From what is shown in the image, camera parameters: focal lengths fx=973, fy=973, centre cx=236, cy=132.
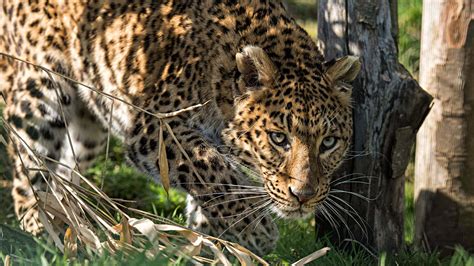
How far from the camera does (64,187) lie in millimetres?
5367

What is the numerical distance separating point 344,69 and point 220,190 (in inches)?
45.4

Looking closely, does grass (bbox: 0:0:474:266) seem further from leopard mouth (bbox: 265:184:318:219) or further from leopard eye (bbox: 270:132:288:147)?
leopard eye (bbox: 270:132:288:147)

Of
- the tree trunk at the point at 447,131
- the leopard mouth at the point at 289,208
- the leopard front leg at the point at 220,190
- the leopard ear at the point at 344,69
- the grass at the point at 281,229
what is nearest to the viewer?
the grass at the point at 281,229

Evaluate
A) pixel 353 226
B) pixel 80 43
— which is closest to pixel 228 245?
pixel 353 226

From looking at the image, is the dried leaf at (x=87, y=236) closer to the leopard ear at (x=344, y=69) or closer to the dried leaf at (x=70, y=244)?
the dried leaf at (x=70, y=244)

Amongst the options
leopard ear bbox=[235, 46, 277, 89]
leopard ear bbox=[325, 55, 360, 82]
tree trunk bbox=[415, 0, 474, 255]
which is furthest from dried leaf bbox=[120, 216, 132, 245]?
tree trunk bbox=[415, 0, 474, 255]

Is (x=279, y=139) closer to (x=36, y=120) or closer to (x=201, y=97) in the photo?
(x=201, y=97)

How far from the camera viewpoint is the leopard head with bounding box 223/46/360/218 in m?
6.17

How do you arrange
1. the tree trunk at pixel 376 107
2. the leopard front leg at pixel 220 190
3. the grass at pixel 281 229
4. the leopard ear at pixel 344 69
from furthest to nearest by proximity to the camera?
1. the tree trunk at pixel 376 107
2. the leopard front leg at pixel 220 190
3. the leopard ear at pixel 344 69
4. the grass at pixel 281 229

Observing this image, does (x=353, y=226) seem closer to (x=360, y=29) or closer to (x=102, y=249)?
(x=360, y=29)

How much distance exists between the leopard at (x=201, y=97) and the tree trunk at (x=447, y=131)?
978 millimetres

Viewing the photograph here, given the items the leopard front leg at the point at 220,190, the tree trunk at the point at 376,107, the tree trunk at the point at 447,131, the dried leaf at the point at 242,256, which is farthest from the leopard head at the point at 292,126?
the tree trunk at the point at 447,131

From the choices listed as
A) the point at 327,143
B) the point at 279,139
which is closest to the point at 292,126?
the point at 279,139

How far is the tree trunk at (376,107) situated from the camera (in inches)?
266
